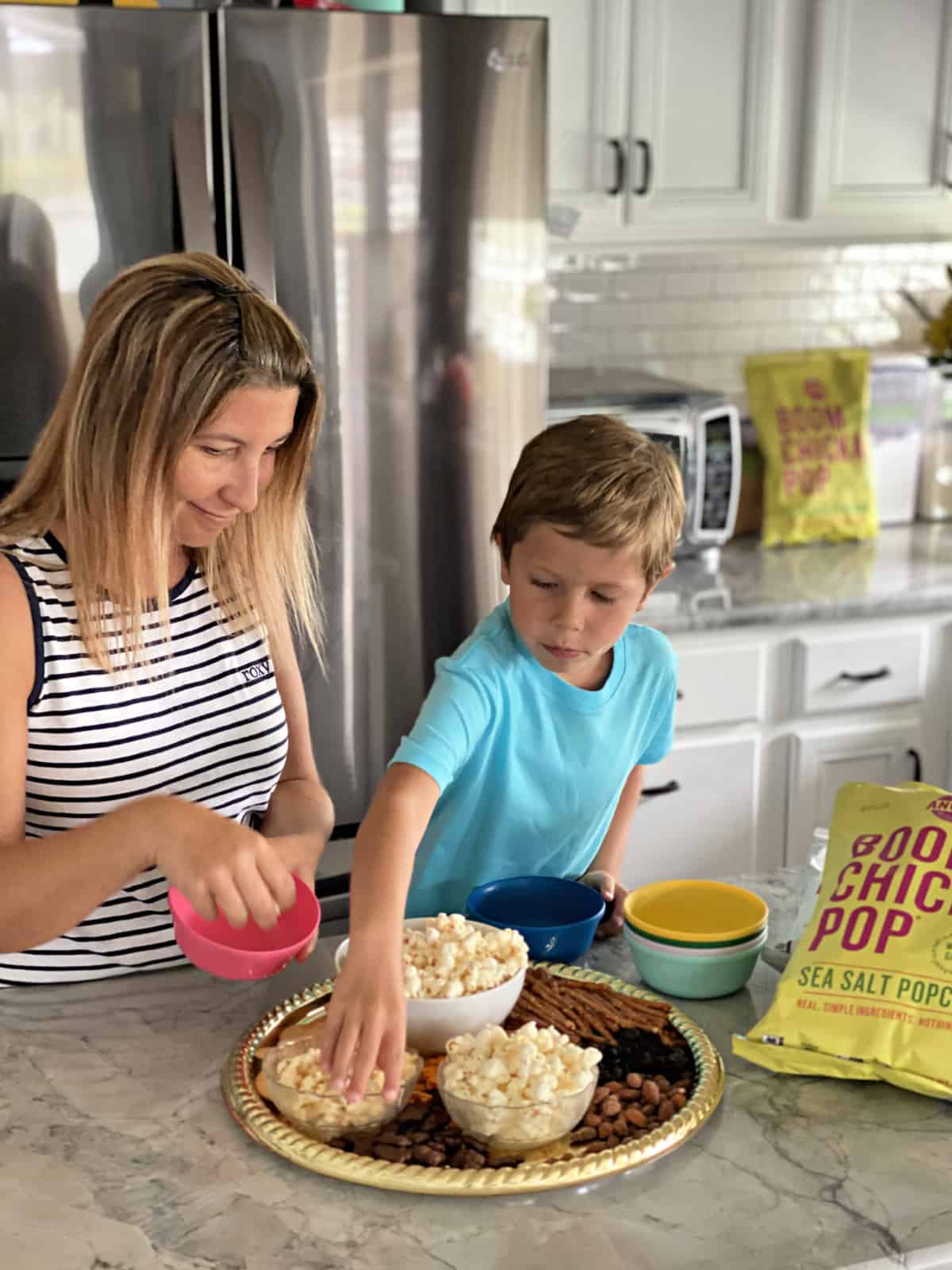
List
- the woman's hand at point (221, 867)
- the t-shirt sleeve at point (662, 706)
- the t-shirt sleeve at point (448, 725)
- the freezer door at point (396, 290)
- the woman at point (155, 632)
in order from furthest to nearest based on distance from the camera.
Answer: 1. the freezer door at point (396, 290)
2. the t-shirt sleeve at point (662, 706)
3. the t-shirt sleeve at point (448, 725)
4. the woman at point (155, 632)
5. the woman's hand at point (221, 867)

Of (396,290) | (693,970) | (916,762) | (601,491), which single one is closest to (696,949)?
(693,970)

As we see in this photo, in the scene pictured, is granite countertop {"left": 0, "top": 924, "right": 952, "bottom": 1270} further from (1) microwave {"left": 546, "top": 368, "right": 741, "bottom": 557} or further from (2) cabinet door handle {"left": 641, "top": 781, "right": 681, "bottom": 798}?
(1) microwave {"left": 546, "top": 368, "right": 741, "bottom": 557}

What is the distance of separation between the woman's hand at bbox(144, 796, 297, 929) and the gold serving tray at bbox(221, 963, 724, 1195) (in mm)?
131

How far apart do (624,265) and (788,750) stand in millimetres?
1185

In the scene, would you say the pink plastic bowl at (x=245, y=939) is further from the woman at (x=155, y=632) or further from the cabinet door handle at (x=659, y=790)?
the cabinet door handle at (x=659, y=790)

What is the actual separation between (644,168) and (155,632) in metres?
1.88

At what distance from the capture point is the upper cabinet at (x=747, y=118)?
2.84 m

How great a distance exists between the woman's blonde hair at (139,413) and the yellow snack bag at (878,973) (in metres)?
0.51

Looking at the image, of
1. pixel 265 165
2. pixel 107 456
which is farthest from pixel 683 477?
pixel 107 456

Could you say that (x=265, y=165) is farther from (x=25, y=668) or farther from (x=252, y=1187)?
(x=252, y=1187)

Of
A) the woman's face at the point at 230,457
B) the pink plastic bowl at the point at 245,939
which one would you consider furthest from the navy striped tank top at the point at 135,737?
the pink plastic bowl at the point at 245,939

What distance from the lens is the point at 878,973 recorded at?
45.1 inches

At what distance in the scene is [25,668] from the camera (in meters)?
1.30

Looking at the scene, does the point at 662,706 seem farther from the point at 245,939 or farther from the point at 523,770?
the point at 245,939
